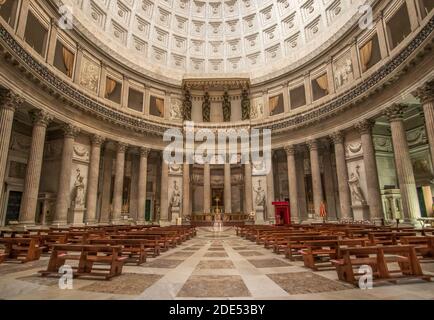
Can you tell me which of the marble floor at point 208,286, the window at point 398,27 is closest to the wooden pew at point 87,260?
the marble floor at point 208,286

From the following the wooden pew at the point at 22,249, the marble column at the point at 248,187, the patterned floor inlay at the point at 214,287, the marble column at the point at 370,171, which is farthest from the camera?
the marble column at the point at 248,187

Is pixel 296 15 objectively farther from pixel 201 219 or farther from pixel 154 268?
pixel 154 268

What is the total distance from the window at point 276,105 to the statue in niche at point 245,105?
307 centimetres

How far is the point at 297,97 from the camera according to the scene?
2750cm

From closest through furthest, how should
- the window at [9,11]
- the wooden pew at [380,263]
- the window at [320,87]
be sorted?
the wooden pew at [380,263] → the window at [9,11] → the window at [320,87]

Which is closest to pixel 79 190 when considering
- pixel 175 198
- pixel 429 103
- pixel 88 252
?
pixel 175 198

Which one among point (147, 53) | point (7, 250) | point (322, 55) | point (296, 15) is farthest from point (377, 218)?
point (147, 53)

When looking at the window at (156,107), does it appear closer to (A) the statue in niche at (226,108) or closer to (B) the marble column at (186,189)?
(B) the marble column at (186,189)

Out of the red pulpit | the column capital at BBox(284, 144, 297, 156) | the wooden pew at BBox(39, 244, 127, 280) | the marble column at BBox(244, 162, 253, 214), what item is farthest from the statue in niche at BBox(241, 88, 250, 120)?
the wooden pew at BBox(39, 244, 127, 280)

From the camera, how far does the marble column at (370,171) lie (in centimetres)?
1795

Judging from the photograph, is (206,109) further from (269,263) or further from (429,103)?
(269,263)

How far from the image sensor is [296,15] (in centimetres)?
2861

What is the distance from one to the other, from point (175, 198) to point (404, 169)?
2193 centimetres

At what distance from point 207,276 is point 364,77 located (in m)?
21.6
